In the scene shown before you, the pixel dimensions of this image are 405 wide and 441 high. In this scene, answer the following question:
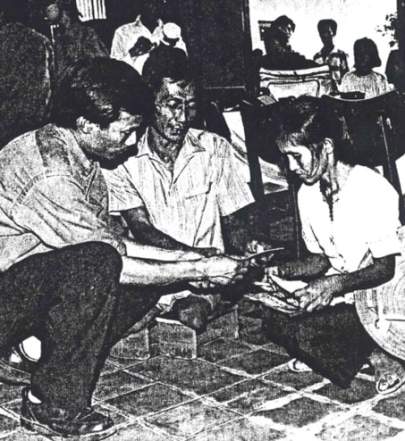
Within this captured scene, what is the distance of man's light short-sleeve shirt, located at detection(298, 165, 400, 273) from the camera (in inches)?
93.9

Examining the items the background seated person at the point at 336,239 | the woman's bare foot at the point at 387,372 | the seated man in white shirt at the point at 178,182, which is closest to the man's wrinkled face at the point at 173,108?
the seated man in white shirt at the point at 178,182

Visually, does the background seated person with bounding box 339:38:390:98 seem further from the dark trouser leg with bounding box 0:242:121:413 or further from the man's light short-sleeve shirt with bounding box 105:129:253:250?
the dark trouser leg with bounding box 0:242:121:413

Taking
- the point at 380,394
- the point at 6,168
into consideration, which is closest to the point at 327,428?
the point at 380,394

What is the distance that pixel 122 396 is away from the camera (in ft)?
8.35

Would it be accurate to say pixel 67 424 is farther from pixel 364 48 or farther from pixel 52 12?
pixel 364 48

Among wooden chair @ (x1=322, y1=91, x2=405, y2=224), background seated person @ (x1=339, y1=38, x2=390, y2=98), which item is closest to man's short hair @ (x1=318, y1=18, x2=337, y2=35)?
background seated person @ (x1=339, y1=38, x2=390, y2=98)

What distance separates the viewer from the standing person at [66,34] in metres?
2.91

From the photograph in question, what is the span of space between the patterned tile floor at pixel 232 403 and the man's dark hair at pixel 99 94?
1.09 metres

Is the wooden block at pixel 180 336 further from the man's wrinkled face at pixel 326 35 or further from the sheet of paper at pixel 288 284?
the man's wrinkled face at pixel 326 35

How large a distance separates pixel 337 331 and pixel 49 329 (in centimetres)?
108

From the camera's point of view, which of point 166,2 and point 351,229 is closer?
point 351,229

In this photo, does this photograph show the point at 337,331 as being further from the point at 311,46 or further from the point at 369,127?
the point at 311,46

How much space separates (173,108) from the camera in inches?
119

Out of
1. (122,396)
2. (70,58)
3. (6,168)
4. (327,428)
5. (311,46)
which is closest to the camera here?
(327,428)
